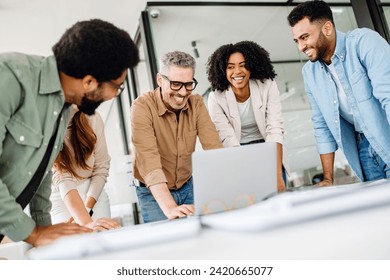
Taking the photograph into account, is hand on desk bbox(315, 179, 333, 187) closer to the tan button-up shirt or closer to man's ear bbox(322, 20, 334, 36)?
the tan button-up shirt

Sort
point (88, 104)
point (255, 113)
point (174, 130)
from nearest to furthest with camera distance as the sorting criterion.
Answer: point (88, 104)
point (174, 130)
point (255, 113)

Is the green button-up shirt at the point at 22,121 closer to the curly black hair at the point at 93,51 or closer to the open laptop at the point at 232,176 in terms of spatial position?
the curly black hair at the point at 93,51

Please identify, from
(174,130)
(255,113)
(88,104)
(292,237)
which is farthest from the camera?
(255,113)

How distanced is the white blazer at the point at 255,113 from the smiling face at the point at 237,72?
0.05m

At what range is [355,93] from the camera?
65.1 inches

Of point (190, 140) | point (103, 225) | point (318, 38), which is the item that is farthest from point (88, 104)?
point (318, 38)

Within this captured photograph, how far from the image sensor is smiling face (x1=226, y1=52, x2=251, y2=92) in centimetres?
196

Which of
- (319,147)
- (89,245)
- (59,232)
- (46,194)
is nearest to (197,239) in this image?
(89,245)

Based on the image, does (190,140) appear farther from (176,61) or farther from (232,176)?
(232,176)

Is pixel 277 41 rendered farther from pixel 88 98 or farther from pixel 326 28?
pixel 88 98

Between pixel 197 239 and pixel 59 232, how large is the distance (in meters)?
0.48

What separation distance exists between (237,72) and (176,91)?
464 millimetres

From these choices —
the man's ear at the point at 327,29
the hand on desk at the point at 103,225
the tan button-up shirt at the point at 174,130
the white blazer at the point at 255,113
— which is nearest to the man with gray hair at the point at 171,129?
the tan button-up shirt at the point at 174,130

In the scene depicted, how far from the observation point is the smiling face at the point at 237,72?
196cm
